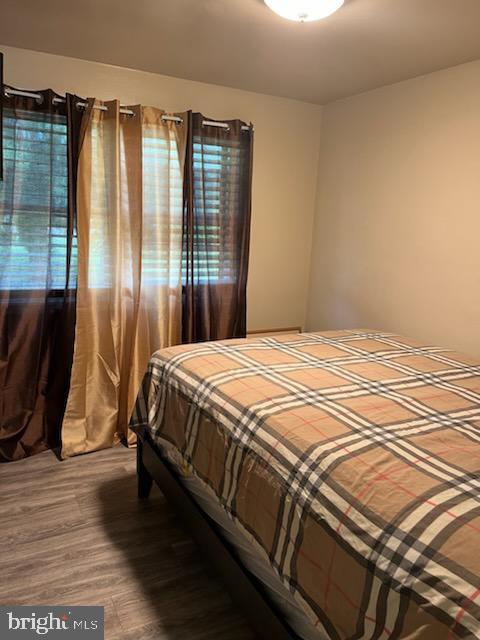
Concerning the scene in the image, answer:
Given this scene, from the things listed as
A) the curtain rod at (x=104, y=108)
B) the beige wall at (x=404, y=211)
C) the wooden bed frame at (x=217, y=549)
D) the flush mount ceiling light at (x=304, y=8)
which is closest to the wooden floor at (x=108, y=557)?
the wooden bed frame at (x=217, y=549)

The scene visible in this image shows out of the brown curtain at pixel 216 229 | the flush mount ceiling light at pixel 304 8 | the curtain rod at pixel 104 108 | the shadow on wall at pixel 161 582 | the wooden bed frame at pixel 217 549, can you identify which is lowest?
the shadow on wall at pixel 161 582

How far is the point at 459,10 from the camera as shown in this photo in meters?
1.86

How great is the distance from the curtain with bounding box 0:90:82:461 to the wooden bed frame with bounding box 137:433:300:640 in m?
0.87

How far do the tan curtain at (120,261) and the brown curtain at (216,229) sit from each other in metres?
0.08

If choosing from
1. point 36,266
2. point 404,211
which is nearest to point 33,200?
point 36,266

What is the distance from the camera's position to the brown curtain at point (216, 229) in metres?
3.00

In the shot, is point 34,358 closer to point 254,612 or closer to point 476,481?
point 254,612

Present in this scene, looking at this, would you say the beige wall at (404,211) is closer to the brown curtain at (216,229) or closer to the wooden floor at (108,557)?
the brown curtain at (216,229)

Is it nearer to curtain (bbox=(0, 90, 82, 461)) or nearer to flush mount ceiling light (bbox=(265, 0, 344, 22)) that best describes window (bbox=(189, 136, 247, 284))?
curtain (bbox=(0, 90, 82, 461))

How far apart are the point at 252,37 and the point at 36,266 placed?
168cm

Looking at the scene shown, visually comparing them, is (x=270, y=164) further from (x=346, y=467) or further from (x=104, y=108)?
(x=346, y=467)

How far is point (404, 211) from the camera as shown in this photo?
114 inches

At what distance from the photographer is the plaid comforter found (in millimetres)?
963

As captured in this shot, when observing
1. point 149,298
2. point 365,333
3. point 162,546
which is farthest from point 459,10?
point 162,546
